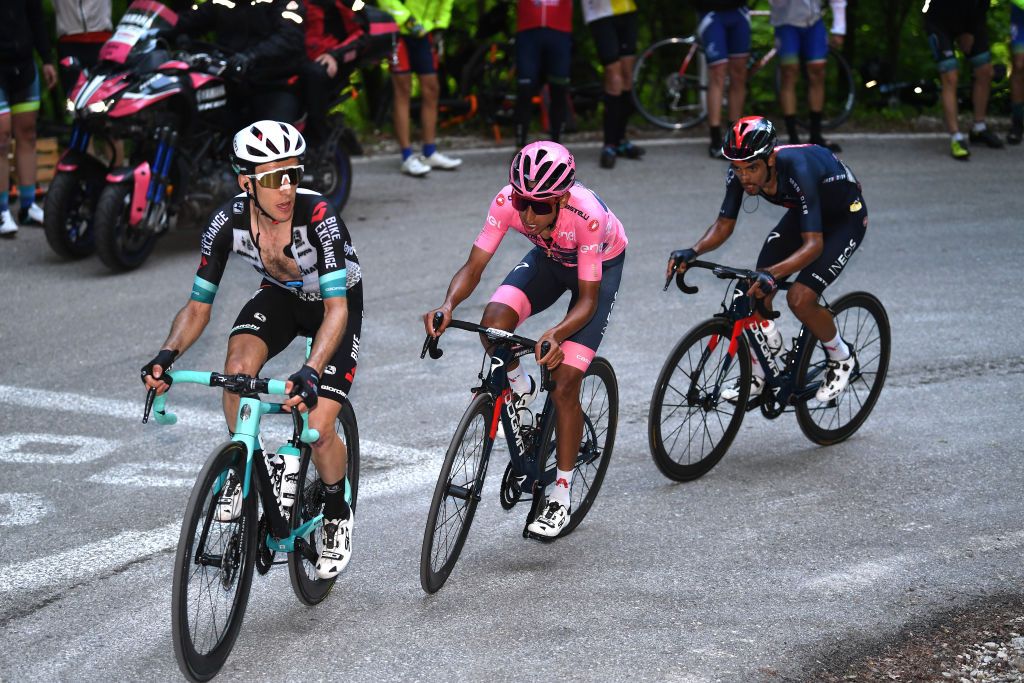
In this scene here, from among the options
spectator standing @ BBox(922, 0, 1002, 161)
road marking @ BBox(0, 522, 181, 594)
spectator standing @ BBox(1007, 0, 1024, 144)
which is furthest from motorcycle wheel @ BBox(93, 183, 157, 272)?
spectator standing @ BBox(1007, 0, 1024, 144)

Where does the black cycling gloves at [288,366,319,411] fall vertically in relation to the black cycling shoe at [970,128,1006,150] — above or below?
above

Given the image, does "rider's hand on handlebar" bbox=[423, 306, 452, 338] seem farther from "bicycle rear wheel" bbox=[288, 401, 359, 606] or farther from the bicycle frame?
the bicycle frame

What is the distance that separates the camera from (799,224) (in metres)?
7.06

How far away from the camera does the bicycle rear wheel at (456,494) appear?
206 inches

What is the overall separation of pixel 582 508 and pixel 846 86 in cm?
1112

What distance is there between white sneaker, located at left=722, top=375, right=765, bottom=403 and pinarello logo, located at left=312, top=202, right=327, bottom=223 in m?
2.58

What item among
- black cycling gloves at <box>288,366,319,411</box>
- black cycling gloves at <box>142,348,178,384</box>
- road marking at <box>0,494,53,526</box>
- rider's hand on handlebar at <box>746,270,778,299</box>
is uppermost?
black cycling gloves at <box>142,348,178,384</box>

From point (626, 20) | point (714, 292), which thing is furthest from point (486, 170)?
point (714, 292)

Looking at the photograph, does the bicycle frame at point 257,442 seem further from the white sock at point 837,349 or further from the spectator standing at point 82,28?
the spectator standing at point 82,28

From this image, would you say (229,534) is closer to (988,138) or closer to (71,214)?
(71,214)

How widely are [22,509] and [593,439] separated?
274 cm

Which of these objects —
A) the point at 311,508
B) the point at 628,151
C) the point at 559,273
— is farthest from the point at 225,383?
the point at 628,151

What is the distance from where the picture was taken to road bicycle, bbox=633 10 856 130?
50.8 ft

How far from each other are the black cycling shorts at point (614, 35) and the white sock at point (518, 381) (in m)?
8.08
